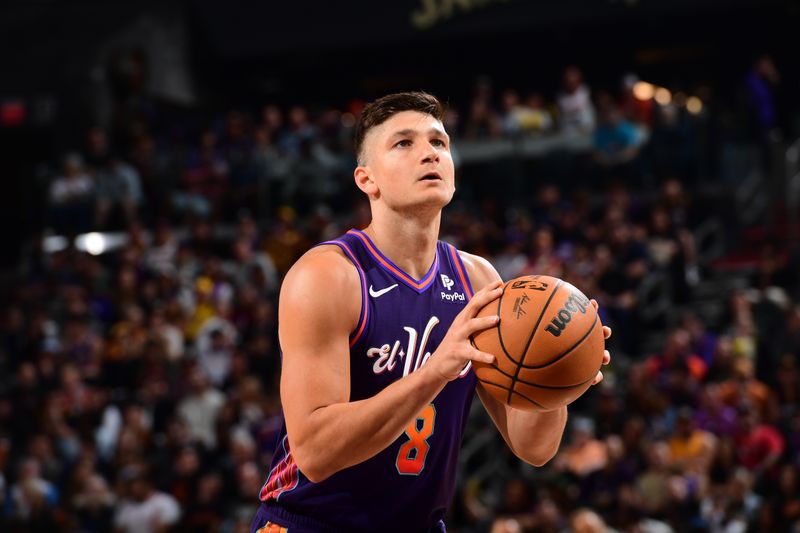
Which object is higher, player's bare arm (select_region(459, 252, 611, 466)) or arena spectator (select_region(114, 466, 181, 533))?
player's bare arm (select_region(459, 252, 611, 466))

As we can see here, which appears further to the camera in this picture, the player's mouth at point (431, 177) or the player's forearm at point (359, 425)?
the player's mouth at point (431, 177)

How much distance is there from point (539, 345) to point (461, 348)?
32 cm

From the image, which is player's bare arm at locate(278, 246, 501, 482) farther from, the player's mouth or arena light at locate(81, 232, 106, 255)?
arena light at locate(81, 232, 106, 255)

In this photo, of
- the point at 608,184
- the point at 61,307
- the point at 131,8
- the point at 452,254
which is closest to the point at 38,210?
the point at 61,307

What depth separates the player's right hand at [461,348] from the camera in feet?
12.2

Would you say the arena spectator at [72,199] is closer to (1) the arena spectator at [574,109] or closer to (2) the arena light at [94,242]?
(2) the arena light at [94,242]

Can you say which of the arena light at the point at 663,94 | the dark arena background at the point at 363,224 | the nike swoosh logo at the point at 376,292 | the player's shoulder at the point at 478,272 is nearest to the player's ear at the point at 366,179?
the nike swoosh logo at the point at 376,292

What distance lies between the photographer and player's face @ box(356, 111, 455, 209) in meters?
4.28

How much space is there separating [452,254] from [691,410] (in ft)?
25.0

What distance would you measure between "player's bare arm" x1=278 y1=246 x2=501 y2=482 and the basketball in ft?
0.28

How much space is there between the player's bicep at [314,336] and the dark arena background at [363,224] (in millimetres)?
5581

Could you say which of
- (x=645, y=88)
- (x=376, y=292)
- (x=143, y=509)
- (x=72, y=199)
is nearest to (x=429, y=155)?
(x=376, y=292)

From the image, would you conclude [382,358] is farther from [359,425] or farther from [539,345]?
[539,345]

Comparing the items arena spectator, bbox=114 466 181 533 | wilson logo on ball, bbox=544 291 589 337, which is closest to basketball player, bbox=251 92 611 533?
wilson logo on ball, bbox=544 291 589 337
